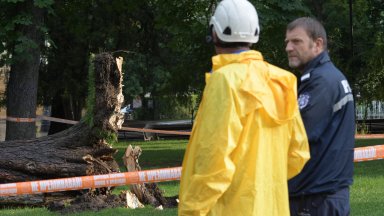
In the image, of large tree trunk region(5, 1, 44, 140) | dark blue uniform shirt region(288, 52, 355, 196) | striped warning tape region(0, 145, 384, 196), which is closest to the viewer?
dark blue uniform shirt region(288, 52, 355, 196)

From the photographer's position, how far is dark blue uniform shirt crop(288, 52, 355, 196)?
4.70m

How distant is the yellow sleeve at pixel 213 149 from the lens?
3.69m

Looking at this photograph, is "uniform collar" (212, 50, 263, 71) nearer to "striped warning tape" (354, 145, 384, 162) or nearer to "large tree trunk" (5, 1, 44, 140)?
"striped warning tape" (354, 145, 384, 162)

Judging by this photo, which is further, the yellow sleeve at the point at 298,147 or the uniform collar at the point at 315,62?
Result: the uniform collar at the point at 315,62

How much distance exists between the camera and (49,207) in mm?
11141

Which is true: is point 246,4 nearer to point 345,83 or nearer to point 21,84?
point 345,83

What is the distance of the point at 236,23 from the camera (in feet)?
12.9

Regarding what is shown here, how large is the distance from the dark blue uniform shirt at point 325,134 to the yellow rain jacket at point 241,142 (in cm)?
61

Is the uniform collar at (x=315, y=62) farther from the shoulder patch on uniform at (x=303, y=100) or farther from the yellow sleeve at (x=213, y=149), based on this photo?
the yellow sleeve at (x=213, y=149)

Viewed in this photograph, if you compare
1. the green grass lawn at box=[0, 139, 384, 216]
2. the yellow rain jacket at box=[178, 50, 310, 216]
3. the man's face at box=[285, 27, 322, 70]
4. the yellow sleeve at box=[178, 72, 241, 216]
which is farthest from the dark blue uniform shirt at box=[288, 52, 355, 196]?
the green grass lawn at box=[0, 139, 384, 216]

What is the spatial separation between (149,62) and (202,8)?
11424mm

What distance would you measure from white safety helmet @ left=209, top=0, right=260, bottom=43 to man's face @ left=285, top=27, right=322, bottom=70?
0.87 metres

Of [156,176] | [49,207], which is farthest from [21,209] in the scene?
[156,176]

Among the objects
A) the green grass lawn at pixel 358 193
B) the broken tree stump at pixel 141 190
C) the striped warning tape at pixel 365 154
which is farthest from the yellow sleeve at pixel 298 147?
the broken tree stump at pixel 141 190
